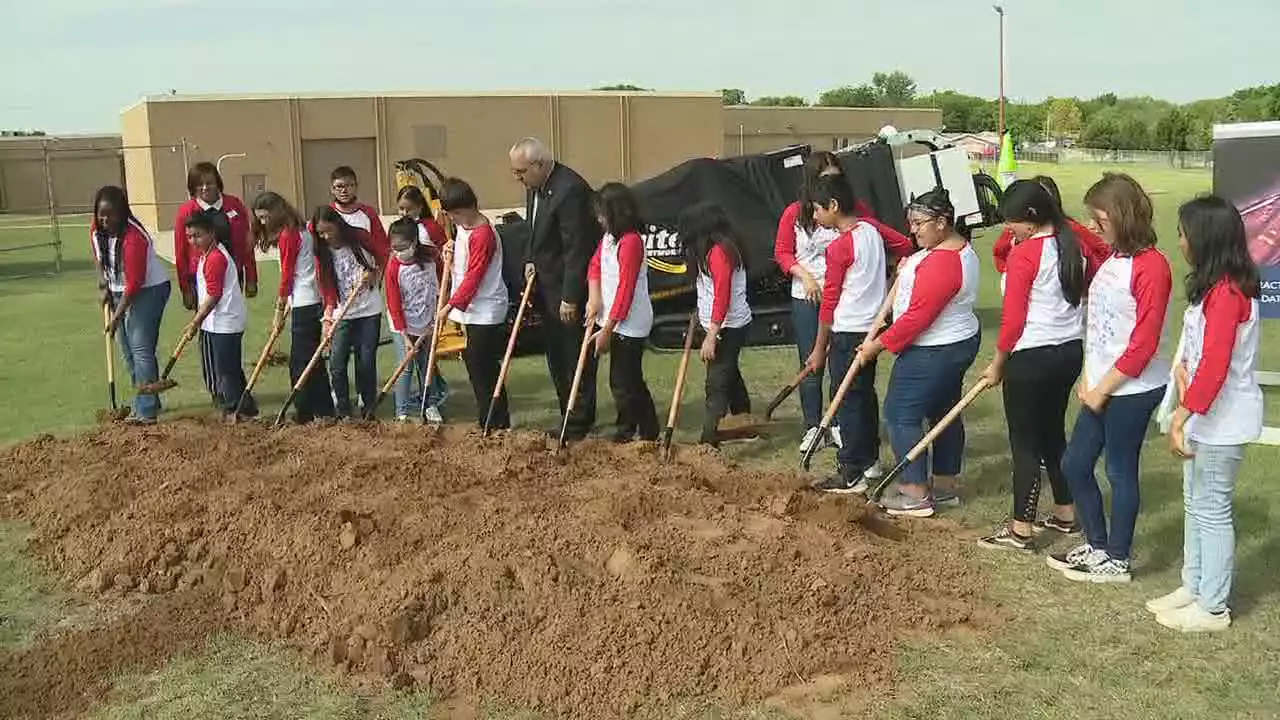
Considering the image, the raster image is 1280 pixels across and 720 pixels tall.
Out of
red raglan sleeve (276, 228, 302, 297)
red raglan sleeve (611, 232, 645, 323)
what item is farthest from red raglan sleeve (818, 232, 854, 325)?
red raglan sleeve (276, 228, 302, 297)

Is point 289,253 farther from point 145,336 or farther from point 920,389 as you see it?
point 920,389

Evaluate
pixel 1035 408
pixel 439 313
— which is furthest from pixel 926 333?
pixel 439 313

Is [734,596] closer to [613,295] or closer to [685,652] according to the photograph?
[685,652]

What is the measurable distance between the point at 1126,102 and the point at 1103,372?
99590 mm

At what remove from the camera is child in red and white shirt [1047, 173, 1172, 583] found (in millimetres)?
4309

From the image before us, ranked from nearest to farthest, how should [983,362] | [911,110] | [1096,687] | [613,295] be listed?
[1096,687]
[613,295]
[983,362]
[911,110]

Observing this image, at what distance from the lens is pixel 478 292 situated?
22.6ft

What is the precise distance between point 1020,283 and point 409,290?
13.7ft

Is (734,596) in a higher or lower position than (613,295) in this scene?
lower

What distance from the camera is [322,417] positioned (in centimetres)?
763

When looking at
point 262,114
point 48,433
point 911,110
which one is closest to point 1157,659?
point 48,433

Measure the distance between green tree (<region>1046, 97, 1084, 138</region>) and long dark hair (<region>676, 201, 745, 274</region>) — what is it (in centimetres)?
8004

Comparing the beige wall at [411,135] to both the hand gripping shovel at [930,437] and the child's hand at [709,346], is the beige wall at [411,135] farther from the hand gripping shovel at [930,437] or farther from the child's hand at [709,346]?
the hand gripping shovel at [930,437]

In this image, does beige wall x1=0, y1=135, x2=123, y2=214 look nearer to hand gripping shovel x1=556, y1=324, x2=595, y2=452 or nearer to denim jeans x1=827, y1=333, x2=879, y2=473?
hand gripping shovel x1=556, y1=324, x2=595, y2=452
